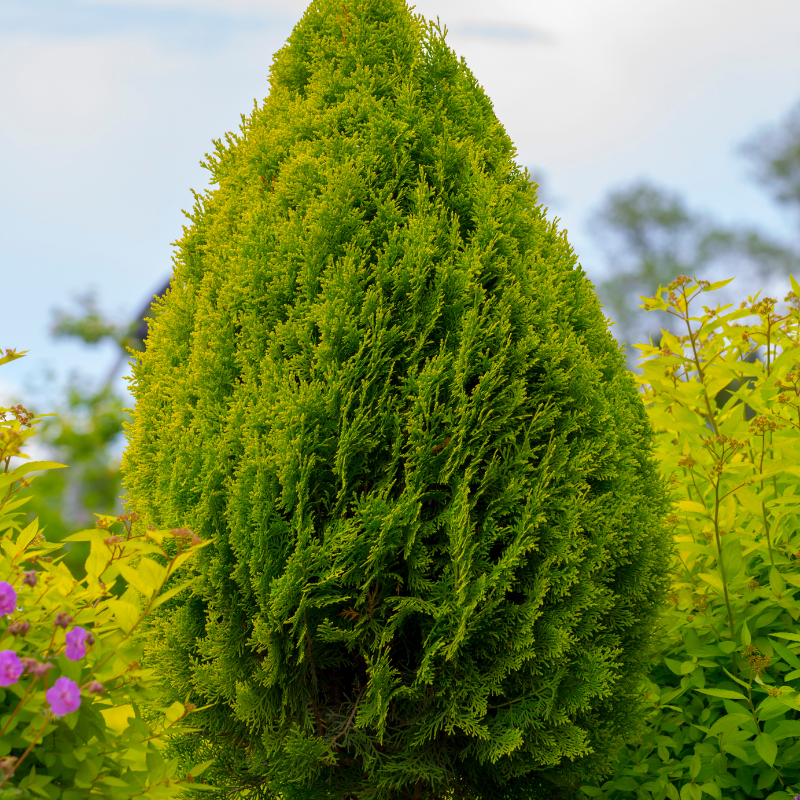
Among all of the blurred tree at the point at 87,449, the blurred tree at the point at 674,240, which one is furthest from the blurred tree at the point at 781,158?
the blurred tree at the point at 87,449

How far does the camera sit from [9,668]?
1.97 m

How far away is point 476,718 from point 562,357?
147 centimetres

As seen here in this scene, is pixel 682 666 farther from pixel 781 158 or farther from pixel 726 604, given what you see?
pixel 781 158

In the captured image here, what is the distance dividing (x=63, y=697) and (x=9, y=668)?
0.16 metres

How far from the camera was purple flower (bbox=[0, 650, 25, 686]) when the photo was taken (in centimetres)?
197

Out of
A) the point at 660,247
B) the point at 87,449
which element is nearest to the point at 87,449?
the point at 87,449

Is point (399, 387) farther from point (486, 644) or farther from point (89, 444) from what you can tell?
point (89, 444)

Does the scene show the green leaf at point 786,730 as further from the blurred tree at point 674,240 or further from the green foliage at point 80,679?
the blurred tree at point 674,240

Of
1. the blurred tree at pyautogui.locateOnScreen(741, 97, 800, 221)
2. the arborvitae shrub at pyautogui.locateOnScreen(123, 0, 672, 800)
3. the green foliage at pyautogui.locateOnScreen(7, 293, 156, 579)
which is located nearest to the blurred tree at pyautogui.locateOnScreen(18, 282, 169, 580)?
the green foliage at pyautogui.locateOnScreen(7, 293, 156, 579)

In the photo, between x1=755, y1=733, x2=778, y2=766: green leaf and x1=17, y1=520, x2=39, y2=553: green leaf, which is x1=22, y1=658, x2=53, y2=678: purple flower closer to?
x1=17, y1=520, x2=39, y2=553: green leaf

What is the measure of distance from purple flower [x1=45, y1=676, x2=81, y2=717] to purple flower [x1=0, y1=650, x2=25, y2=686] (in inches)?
3.8

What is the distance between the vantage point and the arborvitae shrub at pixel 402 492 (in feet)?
9.14

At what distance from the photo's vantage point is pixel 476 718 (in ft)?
9.36

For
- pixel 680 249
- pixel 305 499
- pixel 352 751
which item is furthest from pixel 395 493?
pixel 680 249
